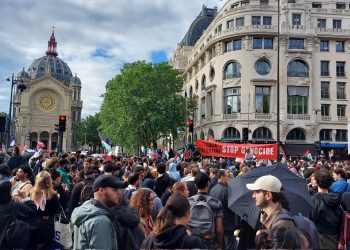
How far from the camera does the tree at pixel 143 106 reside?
44.2m

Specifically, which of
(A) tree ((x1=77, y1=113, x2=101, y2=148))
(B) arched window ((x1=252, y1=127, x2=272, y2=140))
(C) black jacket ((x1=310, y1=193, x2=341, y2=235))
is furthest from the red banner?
(A) tree ((x1=77, y1=113, x2=101, y2=148))

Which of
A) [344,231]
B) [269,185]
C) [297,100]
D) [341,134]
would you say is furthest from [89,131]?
[269,185]

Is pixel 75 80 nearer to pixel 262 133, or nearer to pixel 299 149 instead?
pixel 262 133

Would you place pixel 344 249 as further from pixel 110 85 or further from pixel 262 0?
pixel 110 85

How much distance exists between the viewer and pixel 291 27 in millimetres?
43062

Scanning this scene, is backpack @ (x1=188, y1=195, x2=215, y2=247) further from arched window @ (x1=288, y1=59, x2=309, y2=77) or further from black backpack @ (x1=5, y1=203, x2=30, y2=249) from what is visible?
arched window @ (x1=288, y1=59, x2=309, y2=77)

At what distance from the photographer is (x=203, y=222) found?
5.06m

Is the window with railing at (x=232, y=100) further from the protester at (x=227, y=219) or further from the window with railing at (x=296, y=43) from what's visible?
the protester at (x=227, y=219)

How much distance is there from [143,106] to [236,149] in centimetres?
2867

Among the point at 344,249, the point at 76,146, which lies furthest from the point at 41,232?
the point at 76,146

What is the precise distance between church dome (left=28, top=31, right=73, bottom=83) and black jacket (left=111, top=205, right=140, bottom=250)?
127 m

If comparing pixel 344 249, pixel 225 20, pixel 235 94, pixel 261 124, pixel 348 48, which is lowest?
pixel 344 249

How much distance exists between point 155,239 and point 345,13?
47.9 metres

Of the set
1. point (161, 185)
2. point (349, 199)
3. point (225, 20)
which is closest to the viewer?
point (349, 199)
